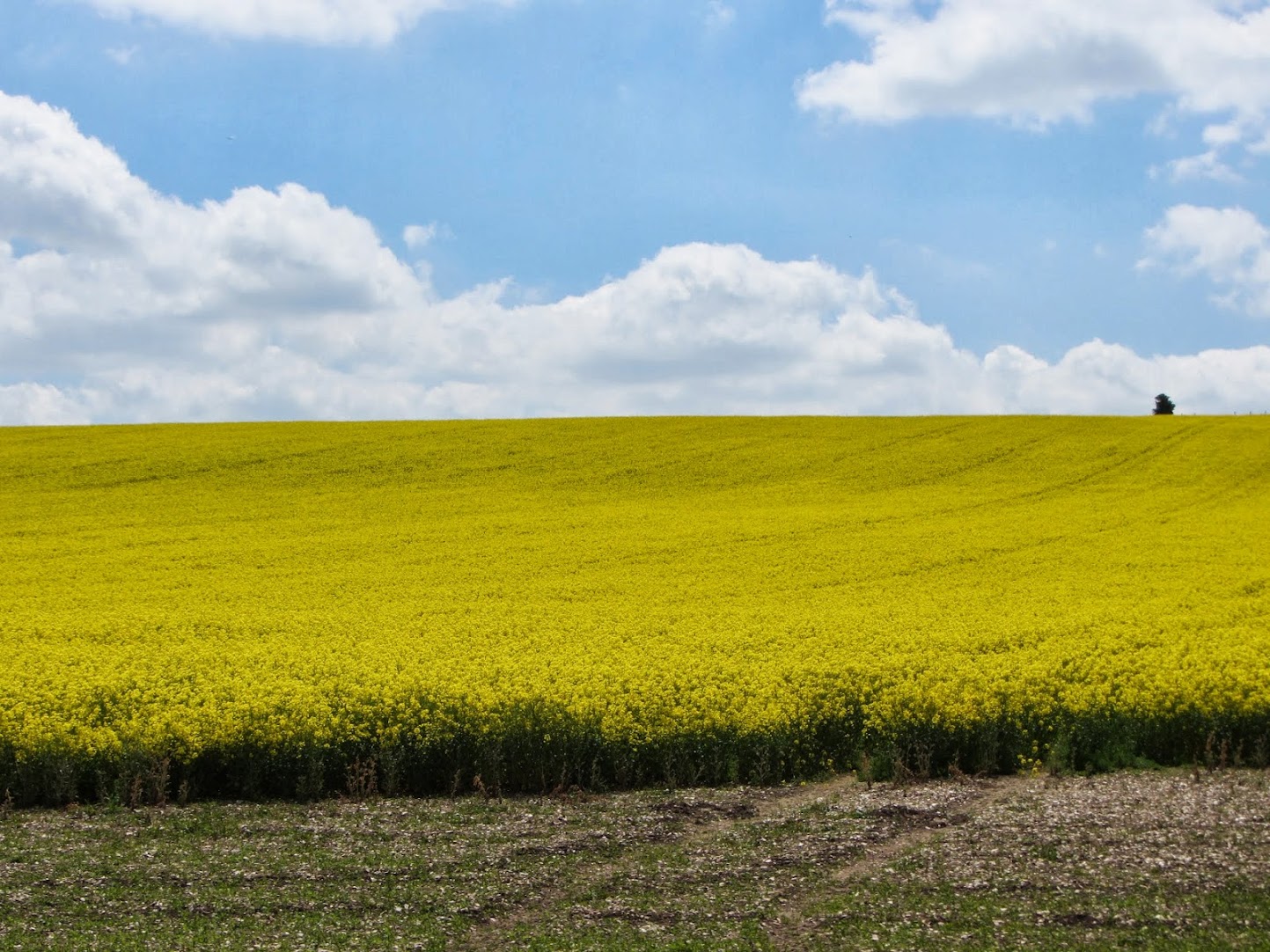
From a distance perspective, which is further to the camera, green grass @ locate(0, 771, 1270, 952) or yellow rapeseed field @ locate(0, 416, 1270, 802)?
yellow rapeseed field @ locate(0, 416, 1270, 802)

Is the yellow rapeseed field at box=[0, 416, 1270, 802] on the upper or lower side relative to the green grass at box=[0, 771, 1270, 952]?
upper

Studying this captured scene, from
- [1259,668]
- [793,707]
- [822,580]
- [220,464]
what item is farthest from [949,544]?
[220,464]

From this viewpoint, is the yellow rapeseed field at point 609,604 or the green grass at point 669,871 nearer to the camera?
the green grass at point 669,871

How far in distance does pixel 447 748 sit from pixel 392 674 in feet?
6.85

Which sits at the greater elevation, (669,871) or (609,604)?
(609,604)

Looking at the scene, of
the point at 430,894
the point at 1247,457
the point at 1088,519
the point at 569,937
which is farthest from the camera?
the point at 1247,457

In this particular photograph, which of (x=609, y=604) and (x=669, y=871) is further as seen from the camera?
(x=609, y=604)

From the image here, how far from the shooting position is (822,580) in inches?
906

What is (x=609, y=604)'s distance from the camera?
20.7 metres

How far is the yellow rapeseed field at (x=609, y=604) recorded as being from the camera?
12969 millimetres

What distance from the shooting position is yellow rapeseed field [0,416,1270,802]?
12969 mm

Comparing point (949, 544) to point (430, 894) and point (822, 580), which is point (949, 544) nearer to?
point (822, 580)

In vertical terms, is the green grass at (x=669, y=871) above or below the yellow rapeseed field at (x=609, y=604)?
below

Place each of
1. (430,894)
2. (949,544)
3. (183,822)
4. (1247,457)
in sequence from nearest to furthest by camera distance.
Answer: (430,894)
(183,822)
(949,544)
(1247,457)
